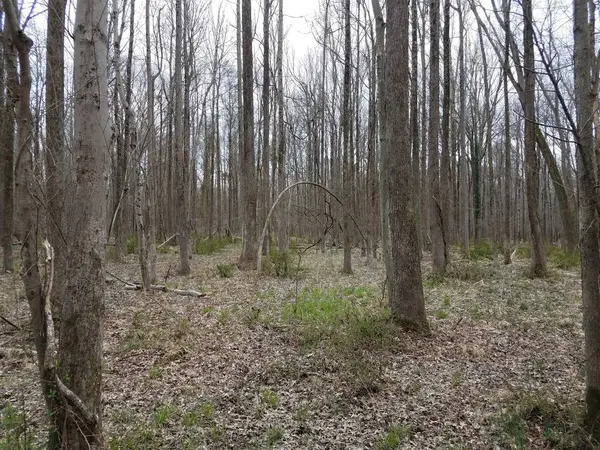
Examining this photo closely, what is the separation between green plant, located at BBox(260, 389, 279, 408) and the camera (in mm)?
3722

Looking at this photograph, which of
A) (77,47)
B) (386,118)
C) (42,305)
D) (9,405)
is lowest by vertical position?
(9,405)

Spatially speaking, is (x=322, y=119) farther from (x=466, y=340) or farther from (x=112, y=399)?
(x=112, y=399)

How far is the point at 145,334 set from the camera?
5.16 meters

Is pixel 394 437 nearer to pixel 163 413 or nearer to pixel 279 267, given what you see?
pixel 163 413

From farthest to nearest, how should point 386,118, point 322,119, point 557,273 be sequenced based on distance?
point 322,119
point 557,273
point 386,118

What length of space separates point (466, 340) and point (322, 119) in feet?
59.6

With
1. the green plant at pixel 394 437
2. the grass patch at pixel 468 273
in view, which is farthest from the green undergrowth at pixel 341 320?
the grass patch at pixel 468 273

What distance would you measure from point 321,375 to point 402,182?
2.88 meters

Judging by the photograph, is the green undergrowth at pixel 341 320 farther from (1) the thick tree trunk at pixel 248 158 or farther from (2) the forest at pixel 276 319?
(1) the thick tree trunk at pixel 248 158

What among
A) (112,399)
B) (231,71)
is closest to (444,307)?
(112,399)

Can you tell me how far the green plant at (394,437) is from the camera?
3123 mm

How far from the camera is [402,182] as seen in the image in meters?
5.46

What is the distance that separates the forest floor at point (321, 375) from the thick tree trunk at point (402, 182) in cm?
47

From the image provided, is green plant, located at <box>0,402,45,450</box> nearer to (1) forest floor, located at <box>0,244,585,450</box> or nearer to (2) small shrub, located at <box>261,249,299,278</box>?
(1) forest floor, located at <box>0,244,585,450</box>
